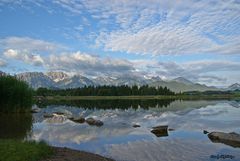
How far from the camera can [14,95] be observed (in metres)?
72.3

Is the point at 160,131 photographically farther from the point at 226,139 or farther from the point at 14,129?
the point at 14,129

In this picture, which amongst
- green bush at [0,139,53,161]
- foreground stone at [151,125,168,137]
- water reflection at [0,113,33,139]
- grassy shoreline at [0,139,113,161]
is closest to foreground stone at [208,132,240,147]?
foreground stone at [151,125,168,137]

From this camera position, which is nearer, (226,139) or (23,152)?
(23,152)

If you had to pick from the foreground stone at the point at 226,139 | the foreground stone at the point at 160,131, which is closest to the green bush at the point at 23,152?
the foreground stone at the point at 226,139

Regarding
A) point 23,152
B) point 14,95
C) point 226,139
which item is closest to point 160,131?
point 226,139

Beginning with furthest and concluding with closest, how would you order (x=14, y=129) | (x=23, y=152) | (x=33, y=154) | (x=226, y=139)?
(x=14, y=129), (x=226, y=139), (x=33, y=154), (x=23, y=152)

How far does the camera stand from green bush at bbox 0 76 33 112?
71312mm

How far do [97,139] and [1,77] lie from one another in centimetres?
4357

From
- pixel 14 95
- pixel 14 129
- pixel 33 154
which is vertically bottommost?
pixel 14 129

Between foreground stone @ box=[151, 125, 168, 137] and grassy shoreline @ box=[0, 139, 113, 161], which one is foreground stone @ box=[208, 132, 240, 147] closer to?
foreground stone @ box=[151, 125, 168, 137]

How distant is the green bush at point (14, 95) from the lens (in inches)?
2808

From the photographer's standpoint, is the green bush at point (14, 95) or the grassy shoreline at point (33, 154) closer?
the grassy shoreline at point (33, 154)

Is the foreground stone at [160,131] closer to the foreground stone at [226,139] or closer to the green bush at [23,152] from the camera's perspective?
the foreground stone at [226,139]

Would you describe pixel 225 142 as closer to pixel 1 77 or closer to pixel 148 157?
pixel 148 157
